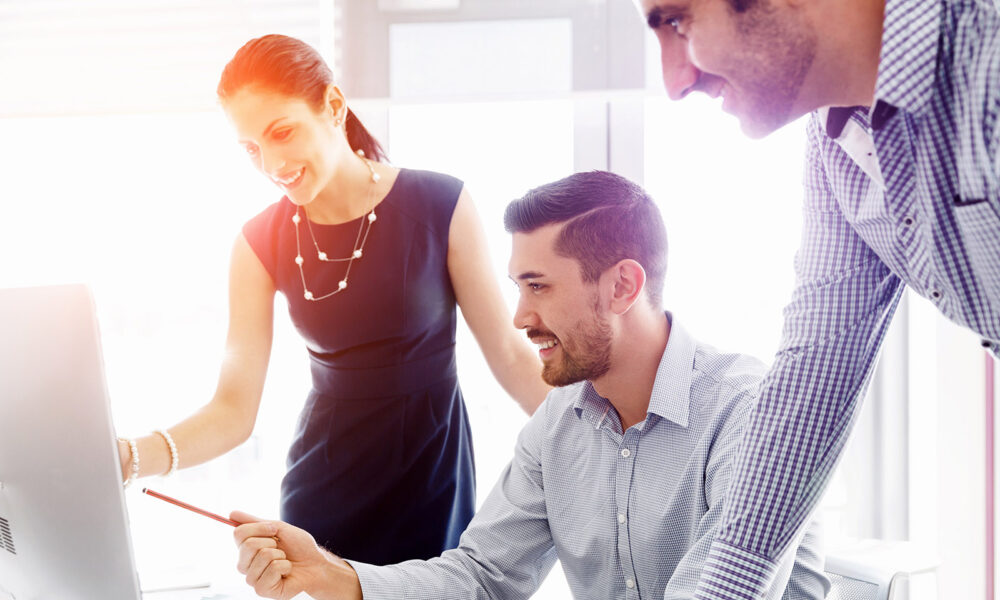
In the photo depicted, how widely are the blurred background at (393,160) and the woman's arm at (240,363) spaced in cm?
94

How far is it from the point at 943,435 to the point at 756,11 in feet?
6.10

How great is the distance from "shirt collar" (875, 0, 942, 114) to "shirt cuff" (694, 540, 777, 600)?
540mm

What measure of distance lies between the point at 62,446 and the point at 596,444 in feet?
2.66

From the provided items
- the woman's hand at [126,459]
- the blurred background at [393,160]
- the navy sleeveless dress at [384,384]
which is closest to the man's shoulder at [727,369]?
the navy sleeveless dress at [384,384]

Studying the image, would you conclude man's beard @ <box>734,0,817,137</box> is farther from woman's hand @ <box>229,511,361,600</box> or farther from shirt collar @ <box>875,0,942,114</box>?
woman's hand @ <box>229,511,361,600</box>

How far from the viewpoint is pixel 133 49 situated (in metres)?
2.54

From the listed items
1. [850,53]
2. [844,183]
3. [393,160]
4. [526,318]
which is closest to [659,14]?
[850,53]

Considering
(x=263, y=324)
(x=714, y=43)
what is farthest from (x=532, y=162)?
(x=714, y=43)

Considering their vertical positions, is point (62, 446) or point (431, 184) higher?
point (431, 184)

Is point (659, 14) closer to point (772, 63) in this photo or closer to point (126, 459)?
point (772, 63)

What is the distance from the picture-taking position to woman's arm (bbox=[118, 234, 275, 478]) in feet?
5.06

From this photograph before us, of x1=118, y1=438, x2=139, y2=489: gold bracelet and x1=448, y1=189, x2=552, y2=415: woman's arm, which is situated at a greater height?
x1=448, y1=189, x2=552, y2=415: woman's arm

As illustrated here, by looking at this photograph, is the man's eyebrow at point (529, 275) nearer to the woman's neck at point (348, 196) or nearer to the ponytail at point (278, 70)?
the woman's neck at point (348, 196)

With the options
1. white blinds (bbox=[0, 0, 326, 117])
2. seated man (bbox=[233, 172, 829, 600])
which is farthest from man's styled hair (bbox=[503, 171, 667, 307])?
white blinds (bbox=[0, 0, 326, 117])
